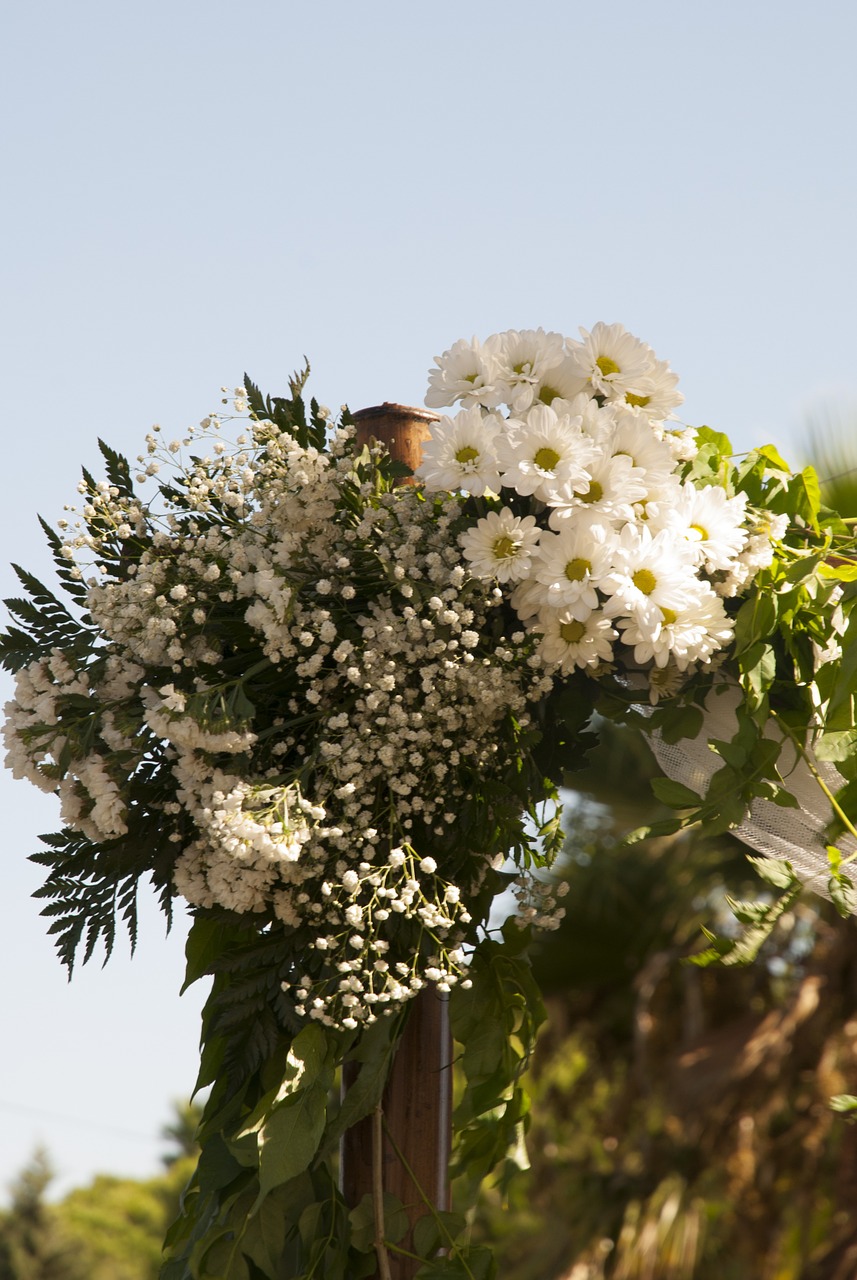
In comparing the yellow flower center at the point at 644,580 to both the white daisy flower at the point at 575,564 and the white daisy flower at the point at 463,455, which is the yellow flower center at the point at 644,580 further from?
the white daisy flower at the point at 463,455

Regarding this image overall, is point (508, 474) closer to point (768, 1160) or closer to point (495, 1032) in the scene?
point (495, 1032)

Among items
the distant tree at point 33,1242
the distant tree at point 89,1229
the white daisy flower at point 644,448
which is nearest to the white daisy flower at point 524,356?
the white daisy flower at point 644,448

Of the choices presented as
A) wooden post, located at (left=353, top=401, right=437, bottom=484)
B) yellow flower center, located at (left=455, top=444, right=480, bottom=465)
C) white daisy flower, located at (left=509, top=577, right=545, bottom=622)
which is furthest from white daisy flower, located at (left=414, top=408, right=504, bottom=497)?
wooden post, located at (left=353, top=401, right=437, bottom=484)

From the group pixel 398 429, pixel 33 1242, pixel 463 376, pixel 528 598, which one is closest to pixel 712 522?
pixel 528 598

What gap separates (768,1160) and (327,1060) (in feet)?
15.5

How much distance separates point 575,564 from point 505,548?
0.08 m

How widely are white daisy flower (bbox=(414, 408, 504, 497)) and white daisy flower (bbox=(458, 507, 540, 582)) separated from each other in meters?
0.04

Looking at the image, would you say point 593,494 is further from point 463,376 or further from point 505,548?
point 463,376

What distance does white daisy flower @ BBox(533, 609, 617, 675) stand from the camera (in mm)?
1322

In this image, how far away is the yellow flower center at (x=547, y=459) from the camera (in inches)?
52.1

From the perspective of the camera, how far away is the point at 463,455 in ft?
4.49

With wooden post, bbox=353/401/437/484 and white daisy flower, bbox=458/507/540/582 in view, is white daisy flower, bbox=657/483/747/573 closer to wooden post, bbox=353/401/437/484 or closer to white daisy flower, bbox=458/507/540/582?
white daisy flower, bbox=458/507/540/582

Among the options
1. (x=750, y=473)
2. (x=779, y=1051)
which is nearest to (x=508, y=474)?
(x=750, y=473)

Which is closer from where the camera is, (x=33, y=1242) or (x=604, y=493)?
(x=604, y=493)
